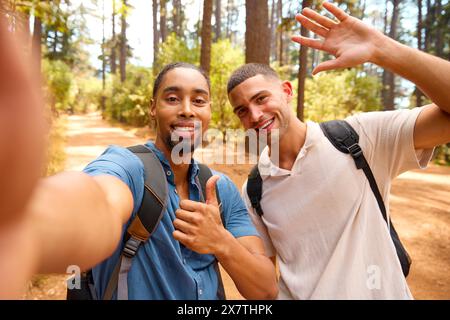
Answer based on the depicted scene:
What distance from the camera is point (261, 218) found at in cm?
206

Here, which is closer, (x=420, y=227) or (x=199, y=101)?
(x=199, y=101)

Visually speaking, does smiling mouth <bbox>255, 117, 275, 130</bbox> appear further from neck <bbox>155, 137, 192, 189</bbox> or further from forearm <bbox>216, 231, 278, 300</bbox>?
forearm <bbox>216, 231, 278, 300</bbox>

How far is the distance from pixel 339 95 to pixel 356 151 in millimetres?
17138

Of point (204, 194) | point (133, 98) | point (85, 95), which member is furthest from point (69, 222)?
point (85, 95)

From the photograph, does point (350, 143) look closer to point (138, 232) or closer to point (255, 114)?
point (255, 114)

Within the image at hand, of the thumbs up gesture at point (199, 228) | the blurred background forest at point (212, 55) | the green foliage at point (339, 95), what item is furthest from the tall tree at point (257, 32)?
the green foliage at point (339, 95)

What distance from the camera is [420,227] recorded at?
18.7 feet

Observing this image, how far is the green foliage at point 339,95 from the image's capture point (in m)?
16.7

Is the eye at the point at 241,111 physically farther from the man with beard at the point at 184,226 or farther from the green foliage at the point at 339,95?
the green foliage at the point at 339,95

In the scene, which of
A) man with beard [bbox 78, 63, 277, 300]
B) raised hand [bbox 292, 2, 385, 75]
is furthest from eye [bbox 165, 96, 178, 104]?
raised hand [bbox 292, 2, 385, 75]

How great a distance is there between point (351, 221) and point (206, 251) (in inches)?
35.2

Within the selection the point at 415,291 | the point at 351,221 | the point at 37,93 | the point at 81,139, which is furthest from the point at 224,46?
the point at 37,93

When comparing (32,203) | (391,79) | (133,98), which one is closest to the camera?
(32,203)

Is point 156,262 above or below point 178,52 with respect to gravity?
below
